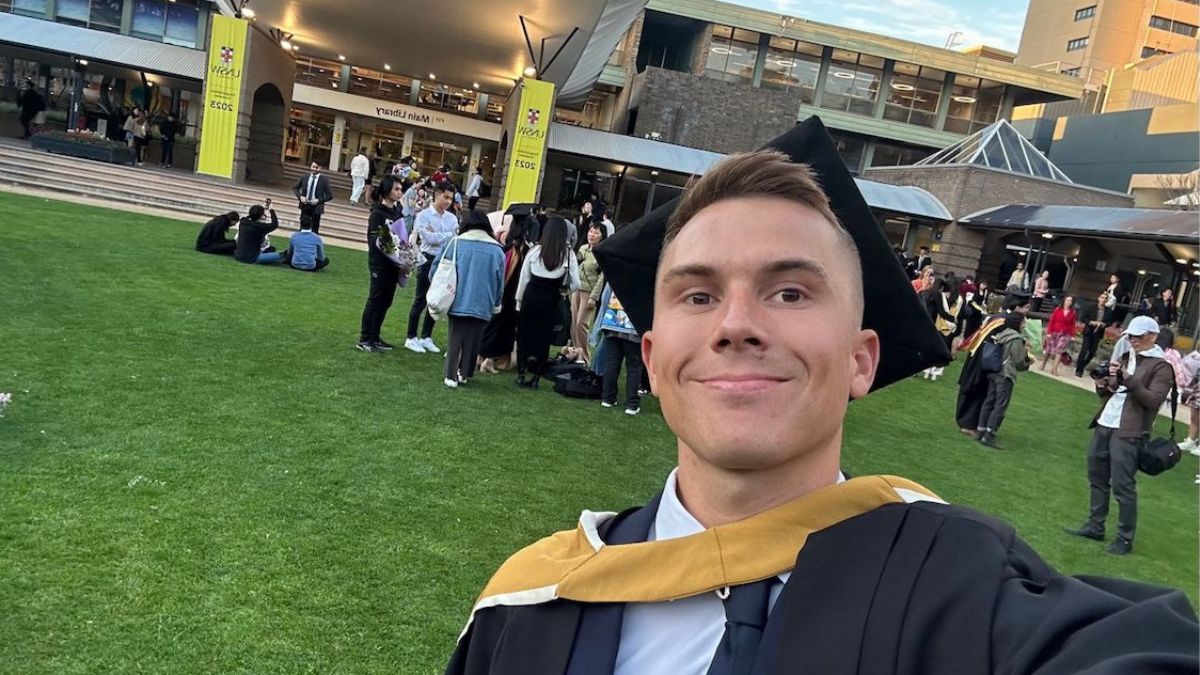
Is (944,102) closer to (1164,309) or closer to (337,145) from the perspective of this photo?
(1164,309)

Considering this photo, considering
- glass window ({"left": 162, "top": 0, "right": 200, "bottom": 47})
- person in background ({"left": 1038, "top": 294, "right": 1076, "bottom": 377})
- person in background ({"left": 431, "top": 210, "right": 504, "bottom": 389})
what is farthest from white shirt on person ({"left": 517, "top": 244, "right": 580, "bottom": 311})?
glass window ({"left": 162, "top": 0, "right": 200, "bottom": 47})

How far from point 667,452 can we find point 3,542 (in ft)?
16.0

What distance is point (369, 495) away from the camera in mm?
4965

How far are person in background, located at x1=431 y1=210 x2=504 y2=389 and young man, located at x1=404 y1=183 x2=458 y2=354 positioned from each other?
1507 millimetres

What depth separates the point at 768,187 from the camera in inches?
57.5

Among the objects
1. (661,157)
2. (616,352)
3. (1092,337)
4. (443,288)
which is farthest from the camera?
(661,157)

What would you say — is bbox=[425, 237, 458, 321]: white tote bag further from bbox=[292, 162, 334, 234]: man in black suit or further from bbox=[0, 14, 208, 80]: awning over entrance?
bbox=[0, 14, 208, 80]: awning over entrance

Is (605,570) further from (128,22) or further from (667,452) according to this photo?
(128,22)

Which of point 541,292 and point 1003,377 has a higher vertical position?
point 541,292

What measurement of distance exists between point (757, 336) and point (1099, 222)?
83.3 ft

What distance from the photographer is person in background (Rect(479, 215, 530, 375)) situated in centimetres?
886

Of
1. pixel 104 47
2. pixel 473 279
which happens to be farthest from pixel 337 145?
pixel 473 279

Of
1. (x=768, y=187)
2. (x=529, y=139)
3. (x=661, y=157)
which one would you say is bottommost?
(x=768, y=187)

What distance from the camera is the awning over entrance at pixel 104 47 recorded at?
85.5 feet
